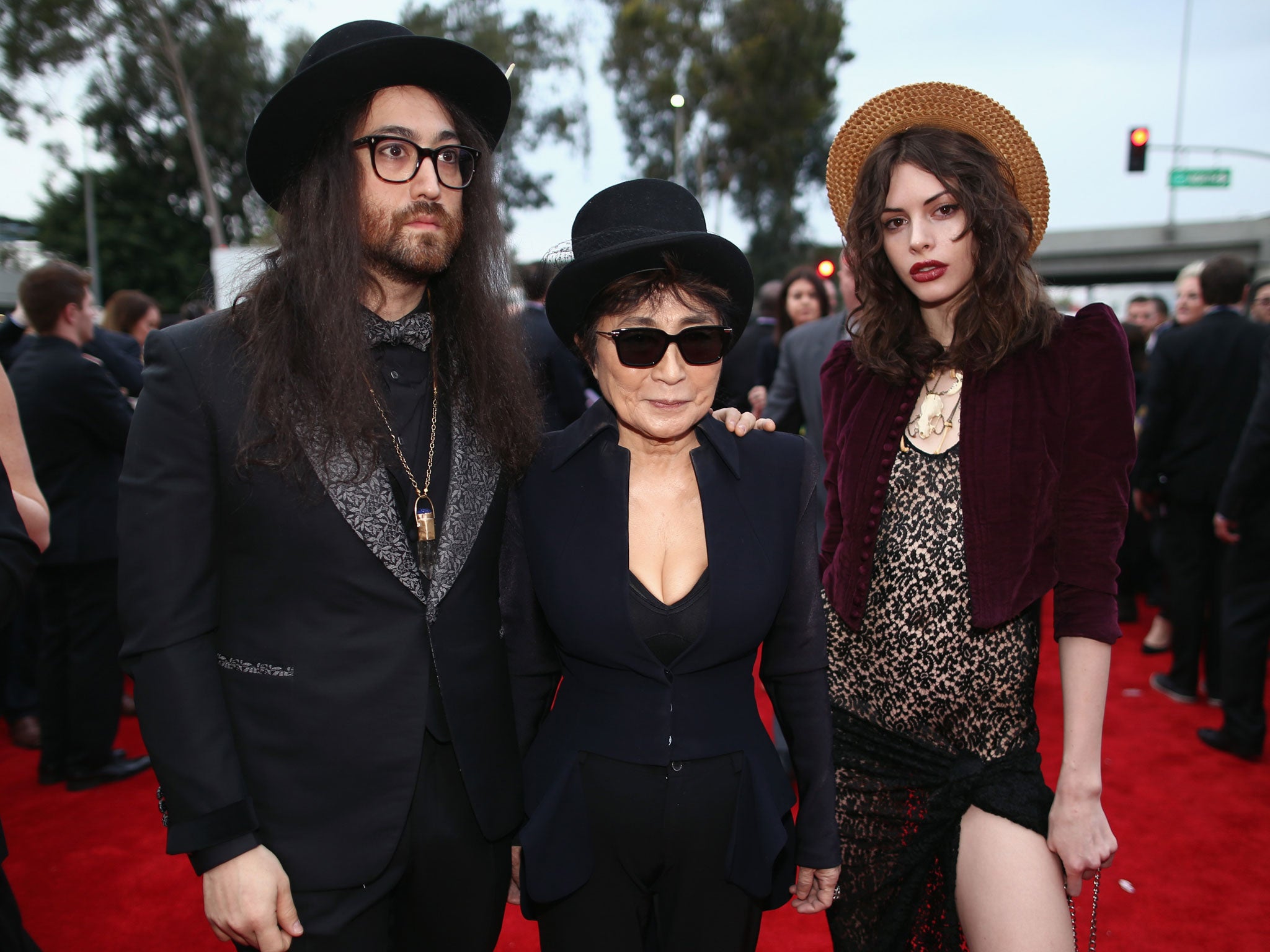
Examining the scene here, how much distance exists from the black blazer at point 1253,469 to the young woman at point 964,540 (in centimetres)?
293

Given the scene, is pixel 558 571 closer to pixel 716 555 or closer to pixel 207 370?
pixel 716 555

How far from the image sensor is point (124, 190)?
1086 inches

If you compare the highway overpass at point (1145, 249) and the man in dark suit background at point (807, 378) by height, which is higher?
the highway overpass at point (1145, 249)

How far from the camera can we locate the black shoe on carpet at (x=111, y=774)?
442 centimetres

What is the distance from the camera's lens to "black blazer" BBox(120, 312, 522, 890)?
4.99 feet

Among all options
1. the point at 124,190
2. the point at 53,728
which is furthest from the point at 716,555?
the point at 124,190

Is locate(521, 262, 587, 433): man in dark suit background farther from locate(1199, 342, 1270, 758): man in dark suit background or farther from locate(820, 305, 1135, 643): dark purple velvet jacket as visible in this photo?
locate(1199, 342, 1270, 758): man in dark suit background

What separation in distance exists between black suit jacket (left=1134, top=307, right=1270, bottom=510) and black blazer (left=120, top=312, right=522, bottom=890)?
16.8ft

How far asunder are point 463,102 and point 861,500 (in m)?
1.32

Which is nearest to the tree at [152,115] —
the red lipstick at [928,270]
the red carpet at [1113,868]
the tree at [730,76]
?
the tree at [730,76]

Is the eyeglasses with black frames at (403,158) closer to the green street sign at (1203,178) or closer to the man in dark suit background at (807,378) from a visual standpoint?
the man in dark suit background at (807,378)

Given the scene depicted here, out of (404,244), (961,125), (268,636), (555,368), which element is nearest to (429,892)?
(268,636)

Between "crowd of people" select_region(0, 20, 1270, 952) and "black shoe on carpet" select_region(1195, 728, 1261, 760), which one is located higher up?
"crowd of people" select_region(0, 20, 1270, 952)

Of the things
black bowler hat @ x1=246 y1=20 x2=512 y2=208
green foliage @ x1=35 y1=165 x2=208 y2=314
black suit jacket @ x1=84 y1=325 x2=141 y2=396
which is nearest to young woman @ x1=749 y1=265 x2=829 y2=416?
black suit jacket @ x1=84 y1=325 x2=141 y2=396
